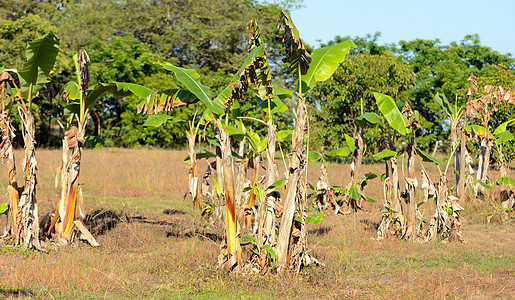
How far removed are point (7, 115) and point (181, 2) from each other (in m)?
29.6

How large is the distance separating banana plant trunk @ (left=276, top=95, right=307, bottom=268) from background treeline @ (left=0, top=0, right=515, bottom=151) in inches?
612

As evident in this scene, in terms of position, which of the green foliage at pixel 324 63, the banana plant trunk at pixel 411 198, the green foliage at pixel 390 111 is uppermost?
the green foliage at pixel 324 63

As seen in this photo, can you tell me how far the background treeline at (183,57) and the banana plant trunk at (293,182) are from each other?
612 inches

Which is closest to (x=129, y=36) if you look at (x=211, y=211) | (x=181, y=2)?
(x=181, y=2)

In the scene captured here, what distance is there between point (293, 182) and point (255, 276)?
1.17 m

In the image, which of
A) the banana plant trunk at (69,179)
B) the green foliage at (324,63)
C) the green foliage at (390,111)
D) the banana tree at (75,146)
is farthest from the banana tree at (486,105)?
the banana plant trunk at (69,179)

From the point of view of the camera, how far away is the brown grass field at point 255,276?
562cm

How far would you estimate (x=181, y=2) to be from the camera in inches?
1385

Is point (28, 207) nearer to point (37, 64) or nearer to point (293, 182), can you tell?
point (37, 64)

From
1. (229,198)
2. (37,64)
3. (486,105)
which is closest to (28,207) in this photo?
(37,64)

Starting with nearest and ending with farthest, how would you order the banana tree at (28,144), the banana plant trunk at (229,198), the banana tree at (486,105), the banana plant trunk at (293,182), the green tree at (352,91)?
the banana plant trunk at (293,182) < the banana plant trunk at (229,198) < the banana tree at (28,144) < the banana tree at (486,105) < the green tree at (352,91)

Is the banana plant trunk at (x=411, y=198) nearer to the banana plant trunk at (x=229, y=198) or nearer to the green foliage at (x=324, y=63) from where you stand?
the green foliage at (x=324, y=63)

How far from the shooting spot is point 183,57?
116 ft

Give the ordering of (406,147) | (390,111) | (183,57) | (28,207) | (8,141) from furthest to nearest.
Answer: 1. (183,57)
2. (406,147)
3. (390,111)
4. (8,141)
5. (28,207)
